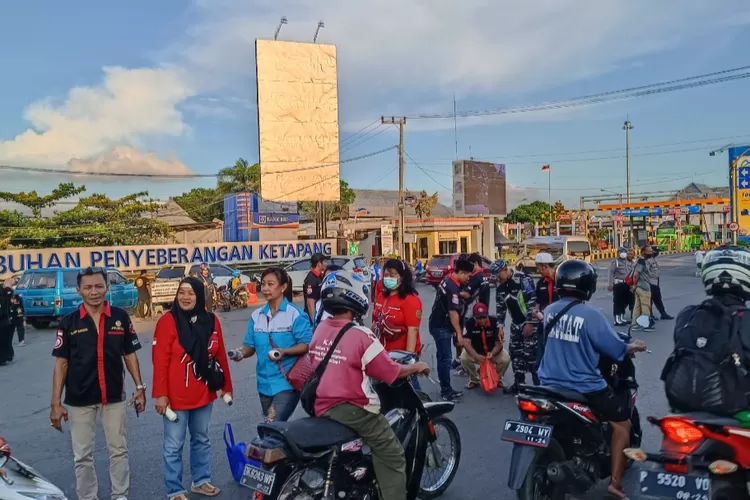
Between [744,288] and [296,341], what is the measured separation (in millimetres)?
2971

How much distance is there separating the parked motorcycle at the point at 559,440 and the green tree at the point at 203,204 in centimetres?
4791

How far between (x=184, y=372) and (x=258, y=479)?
152 centimetres

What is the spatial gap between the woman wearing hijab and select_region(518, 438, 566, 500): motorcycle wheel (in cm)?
231

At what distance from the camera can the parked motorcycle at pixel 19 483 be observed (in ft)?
11.4

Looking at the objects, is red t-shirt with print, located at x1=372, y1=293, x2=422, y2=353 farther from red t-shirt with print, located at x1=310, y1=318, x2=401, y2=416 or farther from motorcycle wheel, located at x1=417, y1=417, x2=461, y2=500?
red t-shirt with print, located at x1=310, y1=318, x2=401, y2=416

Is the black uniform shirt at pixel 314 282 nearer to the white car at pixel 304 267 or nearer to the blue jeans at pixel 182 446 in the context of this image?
the blue jeans at pixel 182 446

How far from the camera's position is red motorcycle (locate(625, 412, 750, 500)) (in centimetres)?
312

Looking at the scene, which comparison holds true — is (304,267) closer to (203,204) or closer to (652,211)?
(203,204)

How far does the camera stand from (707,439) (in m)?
3.23

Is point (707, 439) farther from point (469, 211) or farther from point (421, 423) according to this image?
point (469, 211)

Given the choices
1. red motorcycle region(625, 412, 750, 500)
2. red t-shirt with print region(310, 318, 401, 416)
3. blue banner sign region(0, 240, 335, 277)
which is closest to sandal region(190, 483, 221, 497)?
red t-shirt with print region(310, 318, 401, 416)

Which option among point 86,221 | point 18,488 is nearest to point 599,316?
point 18,488

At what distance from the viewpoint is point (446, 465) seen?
16.0ft

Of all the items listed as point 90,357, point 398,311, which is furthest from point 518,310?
point 90,357
